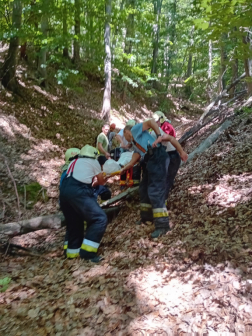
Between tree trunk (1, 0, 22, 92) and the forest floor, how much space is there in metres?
6.02

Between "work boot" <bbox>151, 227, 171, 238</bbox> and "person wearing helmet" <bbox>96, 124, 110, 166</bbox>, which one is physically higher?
"person wearing helmet" <bbox>96, 124, 110, 166</bbox>

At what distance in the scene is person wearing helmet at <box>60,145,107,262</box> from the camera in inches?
162

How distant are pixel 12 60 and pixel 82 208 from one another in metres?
9.01

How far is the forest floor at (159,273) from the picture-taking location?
8.52ft

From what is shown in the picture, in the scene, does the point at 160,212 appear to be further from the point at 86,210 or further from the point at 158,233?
the point at 86,210

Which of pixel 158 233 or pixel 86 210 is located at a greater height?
pixel 86 210

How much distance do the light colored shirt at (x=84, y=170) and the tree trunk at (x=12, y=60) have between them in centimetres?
780

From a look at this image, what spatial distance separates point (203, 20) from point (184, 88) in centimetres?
2536

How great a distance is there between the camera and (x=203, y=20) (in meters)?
3.98

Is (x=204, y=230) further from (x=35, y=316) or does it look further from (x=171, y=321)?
(x=35, y=316)

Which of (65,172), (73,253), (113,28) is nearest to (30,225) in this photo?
(73,253)

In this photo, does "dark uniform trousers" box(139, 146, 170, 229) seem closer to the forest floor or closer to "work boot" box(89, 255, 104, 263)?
the forest floor

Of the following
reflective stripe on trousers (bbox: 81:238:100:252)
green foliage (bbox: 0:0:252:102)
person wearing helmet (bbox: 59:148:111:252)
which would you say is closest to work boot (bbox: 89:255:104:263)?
reflective stripe on trousers (bbox: 81:238:100:252)

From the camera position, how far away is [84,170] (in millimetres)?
4250
